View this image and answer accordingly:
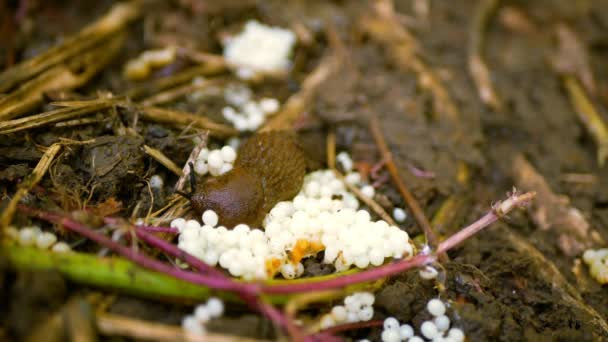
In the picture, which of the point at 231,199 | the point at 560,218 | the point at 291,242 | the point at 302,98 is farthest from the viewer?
the point at 302,98

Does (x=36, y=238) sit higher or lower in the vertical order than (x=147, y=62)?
lower

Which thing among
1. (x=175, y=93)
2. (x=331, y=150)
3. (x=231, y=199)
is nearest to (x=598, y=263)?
(x=331, y=150)

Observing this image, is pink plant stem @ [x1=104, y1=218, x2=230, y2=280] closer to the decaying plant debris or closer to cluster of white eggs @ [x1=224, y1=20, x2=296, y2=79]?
the decaying plant debris

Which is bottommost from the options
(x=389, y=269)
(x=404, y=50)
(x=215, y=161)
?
(x=389, y=269)

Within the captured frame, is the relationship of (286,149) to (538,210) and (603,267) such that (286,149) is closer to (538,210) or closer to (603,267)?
(538,210)

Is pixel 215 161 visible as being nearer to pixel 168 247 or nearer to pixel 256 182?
pixel 256 182

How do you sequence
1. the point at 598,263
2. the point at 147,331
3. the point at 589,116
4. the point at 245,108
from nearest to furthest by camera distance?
the point at 147,331
the point at 598,263
the point at 245,108
the point at 589,116

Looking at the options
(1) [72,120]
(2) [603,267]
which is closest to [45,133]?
(1) [72,120]
